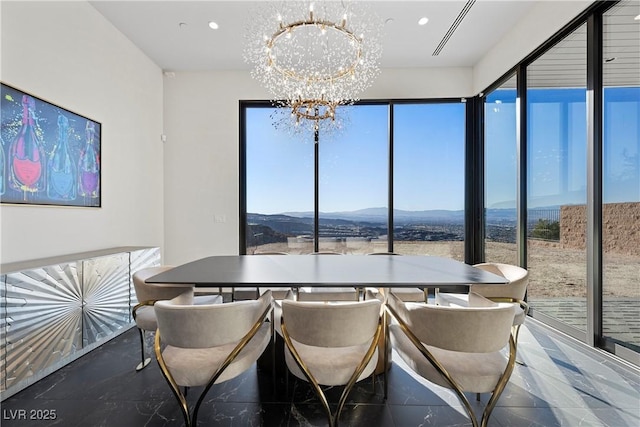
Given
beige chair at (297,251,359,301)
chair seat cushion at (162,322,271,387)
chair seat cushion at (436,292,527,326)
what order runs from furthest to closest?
beige chair at (297,251,359,301) < chair seat cushion at (436,292,527,326) < chair seat cushion at (162,322,271,387)

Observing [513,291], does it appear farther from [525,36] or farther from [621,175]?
[525,36]

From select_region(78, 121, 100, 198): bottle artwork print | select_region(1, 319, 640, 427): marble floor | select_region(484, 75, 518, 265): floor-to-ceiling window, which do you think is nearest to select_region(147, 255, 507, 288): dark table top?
select_region(1, 319, 640, 427): marble floor

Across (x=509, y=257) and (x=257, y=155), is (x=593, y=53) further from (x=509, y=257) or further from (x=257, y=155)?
(x=257, y=155)

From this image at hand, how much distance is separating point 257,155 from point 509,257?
12.5 ft

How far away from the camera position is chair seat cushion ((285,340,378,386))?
1.37 metres

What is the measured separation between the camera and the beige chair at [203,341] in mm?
1275

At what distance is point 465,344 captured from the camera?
4.11ft

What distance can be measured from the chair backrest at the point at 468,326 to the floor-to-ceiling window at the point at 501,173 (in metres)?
2.50

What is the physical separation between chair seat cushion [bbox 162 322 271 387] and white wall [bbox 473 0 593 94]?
3.78m

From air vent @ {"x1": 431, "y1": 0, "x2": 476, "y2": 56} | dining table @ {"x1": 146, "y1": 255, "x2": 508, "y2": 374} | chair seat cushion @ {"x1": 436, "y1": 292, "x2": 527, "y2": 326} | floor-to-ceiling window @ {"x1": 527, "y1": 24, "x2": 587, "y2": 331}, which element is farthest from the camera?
air vent @ {"x1": 431, "y1": 0, "x2": 476, "y2": 56}

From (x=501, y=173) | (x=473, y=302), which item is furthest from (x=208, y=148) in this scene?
(x=501, y=173)

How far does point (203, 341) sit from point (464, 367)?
4.29ft

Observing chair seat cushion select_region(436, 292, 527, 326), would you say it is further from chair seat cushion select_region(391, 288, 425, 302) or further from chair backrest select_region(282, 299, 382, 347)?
chair backrest select_region(282, 299, 382, 347)

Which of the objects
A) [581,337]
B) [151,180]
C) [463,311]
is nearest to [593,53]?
→ [581,337]
